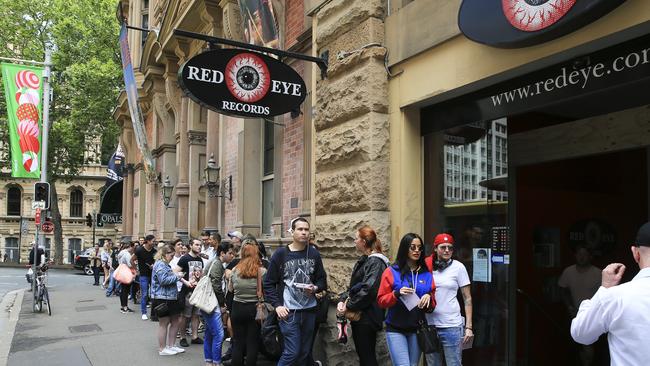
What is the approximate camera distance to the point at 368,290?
5516 millimetres

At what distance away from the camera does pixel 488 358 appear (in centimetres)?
645

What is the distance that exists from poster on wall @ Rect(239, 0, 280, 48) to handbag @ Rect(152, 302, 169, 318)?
4.82 meters

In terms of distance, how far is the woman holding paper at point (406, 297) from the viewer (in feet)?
16.4

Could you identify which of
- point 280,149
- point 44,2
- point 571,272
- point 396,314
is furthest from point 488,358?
point 44,2

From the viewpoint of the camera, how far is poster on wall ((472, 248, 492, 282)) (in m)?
6.23

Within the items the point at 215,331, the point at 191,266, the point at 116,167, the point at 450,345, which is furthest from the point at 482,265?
the point at 116,167

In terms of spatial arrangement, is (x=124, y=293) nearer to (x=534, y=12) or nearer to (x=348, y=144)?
(x=348, y=144)

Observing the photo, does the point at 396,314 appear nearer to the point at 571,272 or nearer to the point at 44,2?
the point at 571,272

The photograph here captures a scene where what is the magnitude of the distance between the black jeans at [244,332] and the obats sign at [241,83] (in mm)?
2509

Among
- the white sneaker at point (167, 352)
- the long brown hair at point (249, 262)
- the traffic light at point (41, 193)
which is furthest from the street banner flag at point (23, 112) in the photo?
the long brown hair at point (249, 262)

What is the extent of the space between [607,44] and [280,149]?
23.6 ft

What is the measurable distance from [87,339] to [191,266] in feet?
9.75

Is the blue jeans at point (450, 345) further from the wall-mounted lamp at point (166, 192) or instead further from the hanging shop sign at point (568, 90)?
the wall-mounted lamp at point (166, 192)

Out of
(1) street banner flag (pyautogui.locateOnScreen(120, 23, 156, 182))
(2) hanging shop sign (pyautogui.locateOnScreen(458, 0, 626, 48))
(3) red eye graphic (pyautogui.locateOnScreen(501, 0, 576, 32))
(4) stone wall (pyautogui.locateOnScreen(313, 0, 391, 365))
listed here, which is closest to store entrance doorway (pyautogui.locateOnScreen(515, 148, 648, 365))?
(4) stone wall (pyautogui.locateOnScreen(313, 0, 391, 365))
